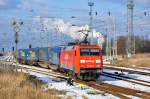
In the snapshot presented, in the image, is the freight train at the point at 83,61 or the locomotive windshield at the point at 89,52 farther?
the locomotive windshield at the point at 89,52

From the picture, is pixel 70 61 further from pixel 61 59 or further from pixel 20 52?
pixel 20 52

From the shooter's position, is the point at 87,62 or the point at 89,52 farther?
the point at 89,52

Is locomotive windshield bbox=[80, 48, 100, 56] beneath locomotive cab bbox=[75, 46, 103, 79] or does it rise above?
above

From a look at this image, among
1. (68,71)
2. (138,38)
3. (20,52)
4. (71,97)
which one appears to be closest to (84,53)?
(68,71)

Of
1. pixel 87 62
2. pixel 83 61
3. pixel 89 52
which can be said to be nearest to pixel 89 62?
pixel 87 62

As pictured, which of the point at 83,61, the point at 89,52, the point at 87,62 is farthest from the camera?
the point at 89,52

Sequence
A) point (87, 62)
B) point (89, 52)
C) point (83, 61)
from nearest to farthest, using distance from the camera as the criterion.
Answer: point (83, 61) < point (87, 62) < point (89, 52)

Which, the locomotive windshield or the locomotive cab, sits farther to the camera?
the locomotive windshield

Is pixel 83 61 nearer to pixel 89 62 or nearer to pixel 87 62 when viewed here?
pixel 87 62

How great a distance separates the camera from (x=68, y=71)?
1538 inches

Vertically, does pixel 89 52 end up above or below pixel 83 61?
above

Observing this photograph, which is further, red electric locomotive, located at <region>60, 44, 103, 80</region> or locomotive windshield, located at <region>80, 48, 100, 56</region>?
locomotive windshield, located at <region>80, 48, 100, 56</region>

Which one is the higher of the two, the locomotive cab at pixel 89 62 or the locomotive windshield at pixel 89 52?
the locomotive windshield at pixel 89 52

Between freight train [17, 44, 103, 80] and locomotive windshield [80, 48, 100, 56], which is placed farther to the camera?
locomotive windshield [80, 48, 100, 56]
